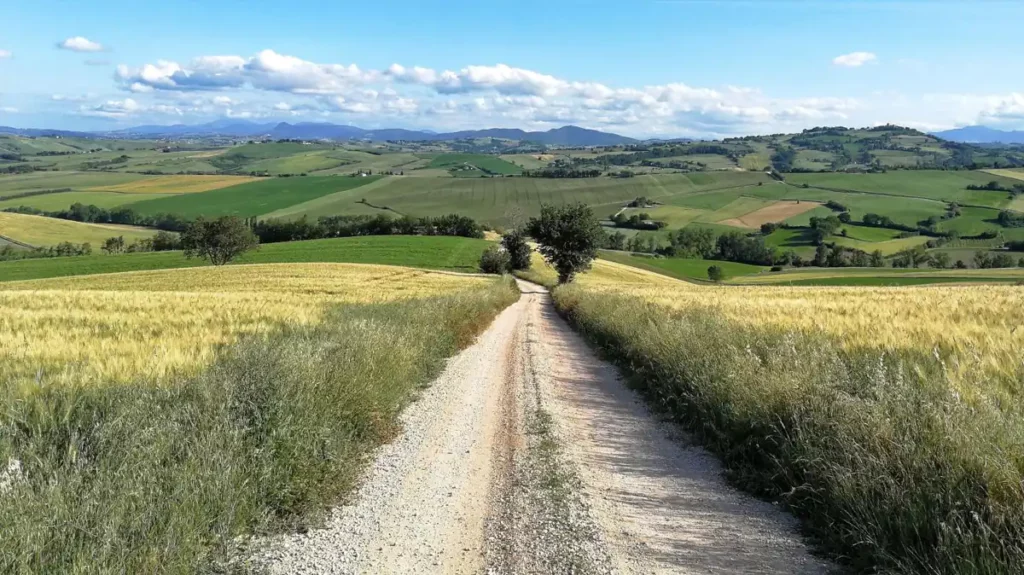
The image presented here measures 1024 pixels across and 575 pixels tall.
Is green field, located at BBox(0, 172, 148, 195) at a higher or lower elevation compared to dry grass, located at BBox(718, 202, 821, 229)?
higher

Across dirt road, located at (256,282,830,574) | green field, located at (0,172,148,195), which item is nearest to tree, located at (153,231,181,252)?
green field, located at (0,172,148,195)

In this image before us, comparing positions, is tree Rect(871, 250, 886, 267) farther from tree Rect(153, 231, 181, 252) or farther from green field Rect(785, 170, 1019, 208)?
tree Rect(153, 231, 181, 252)

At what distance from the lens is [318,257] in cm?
7856

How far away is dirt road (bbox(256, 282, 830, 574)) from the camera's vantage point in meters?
4.71

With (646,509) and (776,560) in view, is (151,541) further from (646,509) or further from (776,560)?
(776,560)

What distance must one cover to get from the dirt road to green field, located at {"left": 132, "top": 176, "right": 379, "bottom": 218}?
124 meters

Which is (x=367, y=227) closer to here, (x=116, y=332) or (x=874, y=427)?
(x=116, y=332)

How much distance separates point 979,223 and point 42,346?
13925 cm

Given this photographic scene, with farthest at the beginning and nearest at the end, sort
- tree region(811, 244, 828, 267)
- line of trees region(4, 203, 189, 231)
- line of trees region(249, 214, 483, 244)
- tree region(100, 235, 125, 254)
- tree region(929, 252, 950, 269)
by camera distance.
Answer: line of trees region(4, 203, 189, 231) < line of trees region(249, 214, 483, 244) < tree region(811, 244, 828, 267) < tree region(100, 235, 125, 254) < tree region(929, 252, 950, 269)

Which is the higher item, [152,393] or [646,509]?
[152,393]

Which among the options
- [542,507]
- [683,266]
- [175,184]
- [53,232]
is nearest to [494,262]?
[683,266]

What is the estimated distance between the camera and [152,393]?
636 centimetres

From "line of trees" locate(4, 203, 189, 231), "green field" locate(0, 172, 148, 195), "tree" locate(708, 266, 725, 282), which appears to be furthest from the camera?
"green field" locate(0, 172, 148, 195)

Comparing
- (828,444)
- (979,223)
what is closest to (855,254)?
(979,223)
